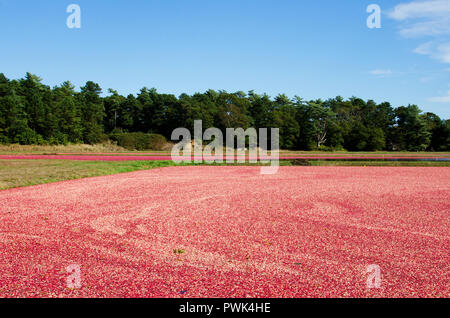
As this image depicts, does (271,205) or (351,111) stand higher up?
(351,111)

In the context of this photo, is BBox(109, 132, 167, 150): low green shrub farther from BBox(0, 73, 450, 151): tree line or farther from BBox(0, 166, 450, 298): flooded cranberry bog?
BBox(0, 166, 450, 298): flooded cranberry bog

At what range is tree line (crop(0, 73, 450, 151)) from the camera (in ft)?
204

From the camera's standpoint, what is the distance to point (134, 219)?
29.8 feet

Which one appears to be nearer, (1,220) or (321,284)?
(321,284)

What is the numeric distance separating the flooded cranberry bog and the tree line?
54.8m

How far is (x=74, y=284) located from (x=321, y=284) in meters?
3.53

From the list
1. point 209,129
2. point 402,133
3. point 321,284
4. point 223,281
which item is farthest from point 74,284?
point 402,133

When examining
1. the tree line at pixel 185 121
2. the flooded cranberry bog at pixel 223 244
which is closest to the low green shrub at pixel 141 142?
the tree line at pixel 185 121

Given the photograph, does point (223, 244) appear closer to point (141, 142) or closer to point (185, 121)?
point (141, 142)

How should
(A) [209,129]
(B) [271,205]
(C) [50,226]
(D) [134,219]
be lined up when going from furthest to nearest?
(A) [209,129] < (B) [271,205] < (D) [134,219] < (C) [50,226]

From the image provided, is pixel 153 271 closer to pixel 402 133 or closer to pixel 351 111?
pixel 402 133

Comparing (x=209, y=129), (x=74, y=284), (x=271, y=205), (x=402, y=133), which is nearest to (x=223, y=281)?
(x=74, y=284)
